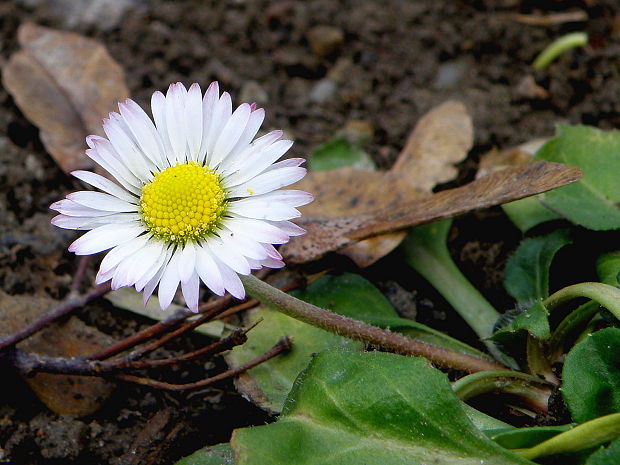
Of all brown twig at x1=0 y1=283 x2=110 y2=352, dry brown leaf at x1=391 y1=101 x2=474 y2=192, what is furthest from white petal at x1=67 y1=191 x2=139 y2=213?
dry brown leaf at x1=391 y1=101 x2=474 y2=192

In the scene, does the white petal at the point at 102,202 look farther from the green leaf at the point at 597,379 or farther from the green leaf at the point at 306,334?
the green leaf at the point at 597,379

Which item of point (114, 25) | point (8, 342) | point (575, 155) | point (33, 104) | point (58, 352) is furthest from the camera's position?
point (114, 25)

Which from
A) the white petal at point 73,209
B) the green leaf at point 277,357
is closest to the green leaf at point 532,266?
the green leaf at point 277,357

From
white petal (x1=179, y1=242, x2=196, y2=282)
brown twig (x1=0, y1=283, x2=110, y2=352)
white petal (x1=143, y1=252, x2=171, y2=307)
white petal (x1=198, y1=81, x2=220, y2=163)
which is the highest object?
white petal (x1=198, y1=81, x2=220, y2=163)

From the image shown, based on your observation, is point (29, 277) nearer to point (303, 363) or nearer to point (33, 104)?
point (33, 104)

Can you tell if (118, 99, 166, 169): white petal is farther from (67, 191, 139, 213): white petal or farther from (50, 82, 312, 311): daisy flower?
(67, 191, 139, 213): white petal

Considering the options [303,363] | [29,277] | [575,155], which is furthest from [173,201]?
[575,155]
